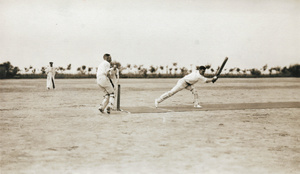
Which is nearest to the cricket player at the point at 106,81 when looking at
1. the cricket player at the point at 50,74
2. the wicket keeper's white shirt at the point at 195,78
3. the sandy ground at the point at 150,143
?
the sandy ground at the point at 150,143

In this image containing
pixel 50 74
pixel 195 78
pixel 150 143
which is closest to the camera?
pixel 150 143

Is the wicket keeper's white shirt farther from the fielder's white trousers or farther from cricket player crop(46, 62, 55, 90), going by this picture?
cricket player crop(46, 62, 55, 90)

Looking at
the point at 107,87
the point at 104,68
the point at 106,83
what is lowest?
the point at 107,87

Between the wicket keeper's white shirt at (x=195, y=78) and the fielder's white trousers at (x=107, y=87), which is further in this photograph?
the wicket keeper's white shirt at (x=195, y=78)

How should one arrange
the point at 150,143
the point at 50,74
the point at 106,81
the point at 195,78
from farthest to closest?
1. the point at 50,74
2. the point at 195,78
3. the point at 106,81
4. the point at 150,143

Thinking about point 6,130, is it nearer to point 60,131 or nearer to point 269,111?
point 60,131

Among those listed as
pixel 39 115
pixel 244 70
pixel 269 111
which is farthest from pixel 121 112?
pixel 244 70

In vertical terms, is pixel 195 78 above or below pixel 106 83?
above

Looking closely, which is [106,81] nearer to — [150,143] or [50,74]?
[150,143]

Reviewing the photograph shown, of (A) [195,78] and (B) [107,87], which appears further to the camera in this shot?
(A) [195,78]

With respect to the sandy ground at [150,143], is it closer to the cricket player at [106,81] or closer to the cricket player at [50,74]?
the cricket player at [106,81]

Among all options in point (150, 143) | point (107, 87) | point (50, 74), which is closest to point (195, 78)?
point (107, 87)
